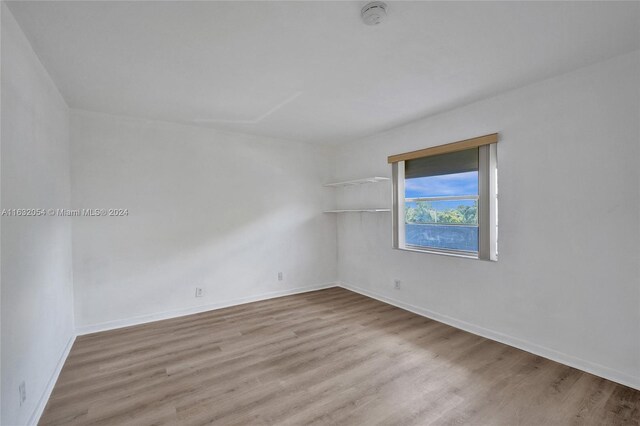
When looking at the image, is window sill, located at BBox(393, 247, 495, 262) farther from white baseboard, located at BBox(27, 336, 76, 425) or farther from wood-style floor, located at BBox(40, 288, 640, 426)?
white baseboard, located at BBox(27, 336, 76, 425)

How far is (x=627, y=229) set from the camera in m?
2.25

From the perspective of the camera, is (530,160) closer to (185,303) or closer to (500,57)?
(500,57)

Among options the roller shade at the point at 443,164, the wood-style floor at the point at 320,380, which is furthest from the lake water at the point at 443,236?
the wood-style floor at the point at 320,380

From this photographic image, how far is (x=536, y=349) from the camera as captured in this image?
8.98ft

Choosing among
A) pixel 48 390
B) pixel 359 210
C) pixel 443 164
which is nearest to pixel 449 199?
pixel 443 164

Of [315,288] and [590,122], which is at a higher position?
[590,122]

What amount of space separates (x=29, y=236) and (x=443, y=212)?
3.89m

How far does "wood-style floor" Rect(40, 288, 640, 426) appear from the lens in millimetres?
1945

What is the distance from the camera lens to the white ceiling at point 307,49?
68.3 inches

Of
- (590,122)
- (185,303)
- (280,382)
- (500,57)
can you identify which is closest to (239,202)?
(185,303)

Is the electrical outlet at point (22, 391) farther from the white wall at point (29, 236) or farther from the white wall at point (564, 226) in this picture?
the white wall at point (564, 226)

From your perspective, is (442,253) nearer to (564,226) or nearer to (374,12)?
(564,226)

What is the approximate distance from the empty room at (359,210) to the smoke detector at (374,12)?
0.05 feet

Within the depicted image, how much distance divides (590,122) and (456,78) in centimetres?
114
